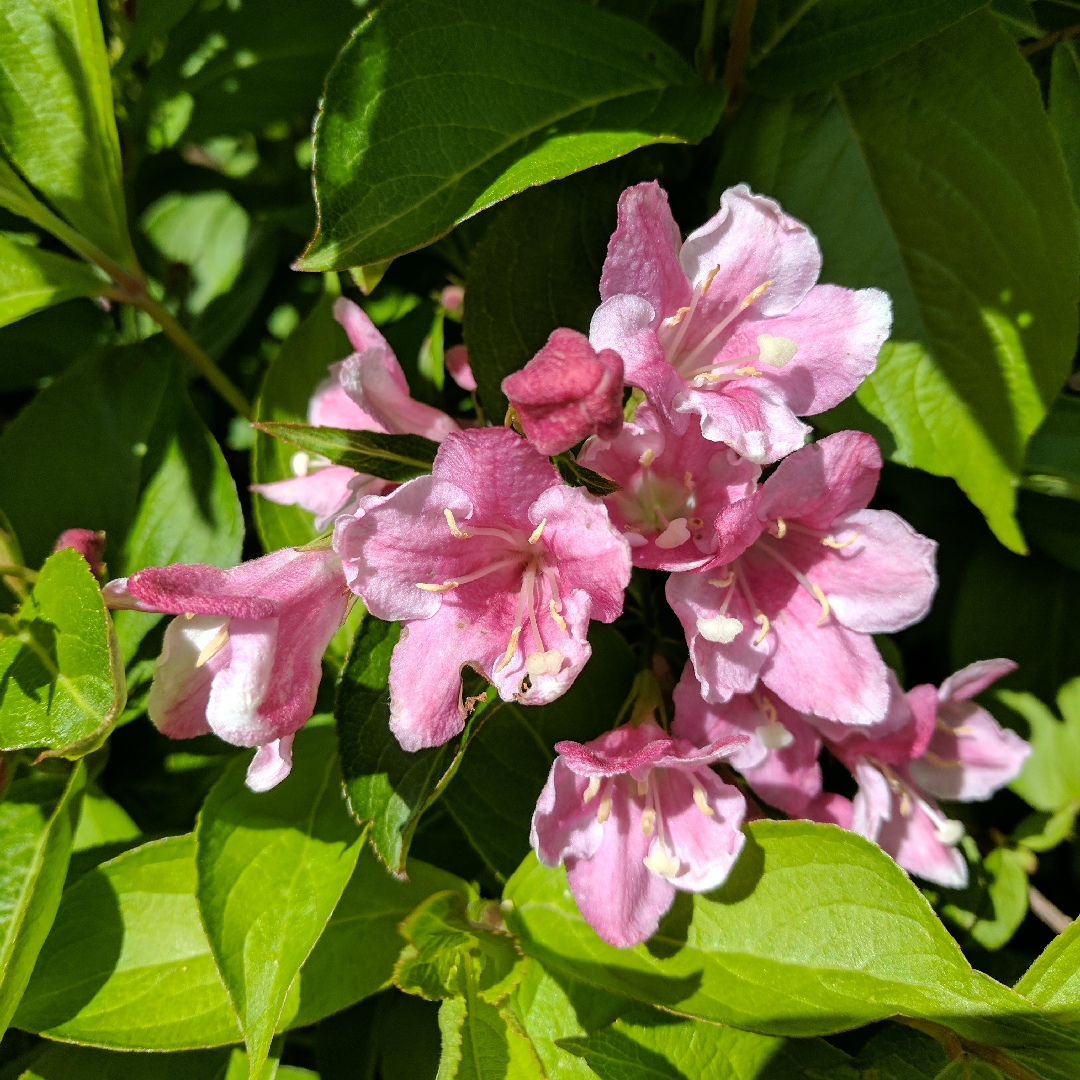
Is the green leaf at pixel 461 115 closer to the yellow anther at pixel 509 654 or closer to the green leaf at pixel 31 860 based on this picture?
the yellow anther at pixel 509 654

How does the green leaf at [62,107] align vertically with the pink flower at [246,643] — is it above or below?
above

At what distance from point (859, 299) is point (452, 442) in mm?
468

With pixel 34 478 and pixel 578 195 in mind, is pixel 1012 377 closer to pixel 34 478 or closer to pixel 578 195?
pixel 578 195

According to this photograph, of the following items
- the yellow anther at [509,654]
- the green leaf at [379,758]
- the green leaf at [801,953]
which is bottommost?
the green leaf at [801,953]

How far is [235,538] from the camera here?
51.8 inches

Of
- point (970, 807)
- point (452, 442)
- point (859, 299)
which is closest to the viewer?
point (452, 442)

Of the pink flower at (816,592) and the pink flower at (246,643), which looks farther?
the pink flower at (816,592)

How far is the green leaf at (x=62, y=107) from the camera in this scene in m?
1.15

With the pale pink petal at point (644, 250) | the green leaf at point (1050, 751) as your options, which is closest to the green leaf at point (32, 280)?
the pale pink petal at point (644, 250)

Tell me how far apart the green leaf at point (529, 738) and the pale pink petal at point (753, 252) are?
46cm

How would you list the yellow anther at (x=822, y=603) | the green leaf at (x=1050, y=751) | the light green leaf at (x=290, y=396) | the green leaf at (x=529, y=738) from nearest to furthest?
the yellow anther at (x=822, y=603) < the green leaf at (x=529, y=738) < the light green leaf at (x=290, y=396) < the green leaf at (x=1050, y=751)

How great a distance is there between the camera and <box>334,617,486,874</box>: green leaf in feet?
3.18

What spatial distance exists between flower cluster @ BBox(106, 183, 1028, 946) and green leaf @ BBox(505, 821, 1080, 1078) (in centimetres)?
6

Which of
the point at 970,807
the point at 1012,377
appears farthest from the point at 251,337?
the point at 970,807
